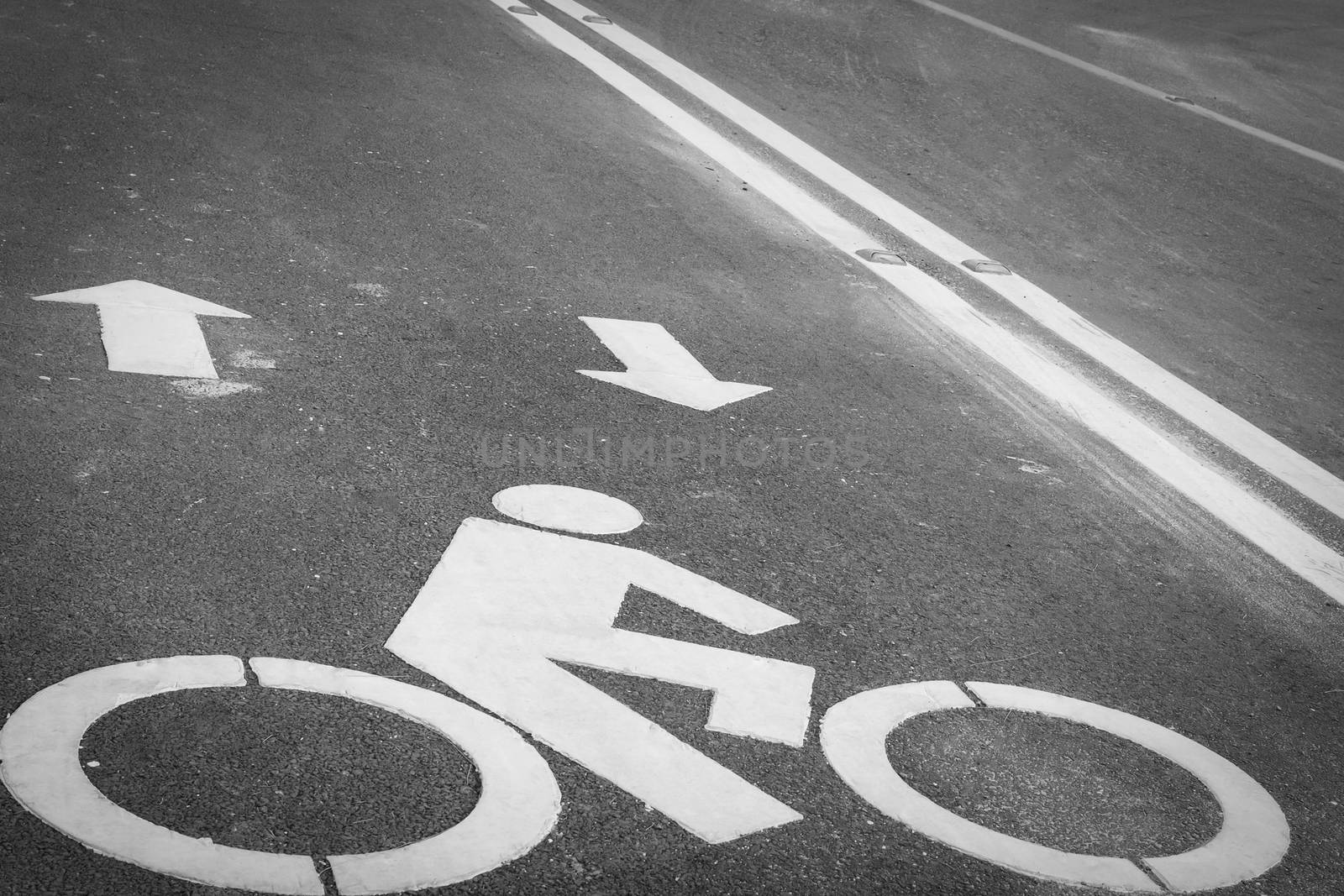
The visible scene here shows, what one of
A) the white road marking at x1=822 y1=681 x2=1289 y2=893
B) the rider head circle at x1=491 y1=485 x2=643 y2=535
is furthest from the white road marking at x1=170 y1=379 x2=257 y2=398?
the white road marking at x1=822 y1=681 x2=1289 y2=893

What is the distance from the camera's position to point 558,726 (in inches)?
121

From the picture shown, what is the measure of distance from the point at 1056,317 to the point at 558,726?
13.3 feet

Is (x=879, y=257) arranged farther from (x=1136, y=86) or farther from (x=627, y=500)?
(x=1136, y=86)

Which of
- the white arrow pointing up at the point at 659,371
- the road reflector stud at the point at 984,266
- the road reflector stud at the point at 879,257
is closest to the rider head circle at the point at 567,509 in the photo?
the white arrow pointing up at the point at 659,371

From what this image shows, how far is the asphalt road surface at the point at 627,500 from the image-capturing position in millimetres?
2811

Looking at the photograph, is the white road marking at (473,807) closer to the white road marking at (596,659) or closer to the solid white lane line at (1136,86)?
the white road marking at (596,659)

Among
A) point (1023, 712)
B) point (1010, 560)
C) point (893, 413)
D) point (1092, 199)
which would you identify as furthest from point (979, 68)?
point (1023, 712)

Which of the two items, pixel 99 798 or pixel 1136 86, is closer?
pixel 99 798

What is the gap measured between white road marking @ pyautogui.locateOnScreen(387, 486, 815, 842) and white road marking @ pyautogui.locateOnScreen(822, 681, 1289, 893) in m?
0.15

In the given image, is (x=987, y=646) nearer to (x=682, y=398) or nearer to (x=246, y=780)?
(x=682, y=398)

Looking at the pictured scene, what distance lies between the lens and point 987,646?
3.67 metres

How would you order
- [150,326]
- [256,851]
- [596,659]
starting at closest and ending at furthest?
[256,851] < [596,659] < [150,326]

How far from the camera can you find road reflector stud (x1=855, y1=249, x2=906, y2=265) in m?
6.71

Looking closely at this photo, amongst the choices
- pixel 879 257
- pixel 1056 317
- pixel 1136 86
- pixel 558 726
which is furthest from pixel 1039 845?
pixel 1136 86
